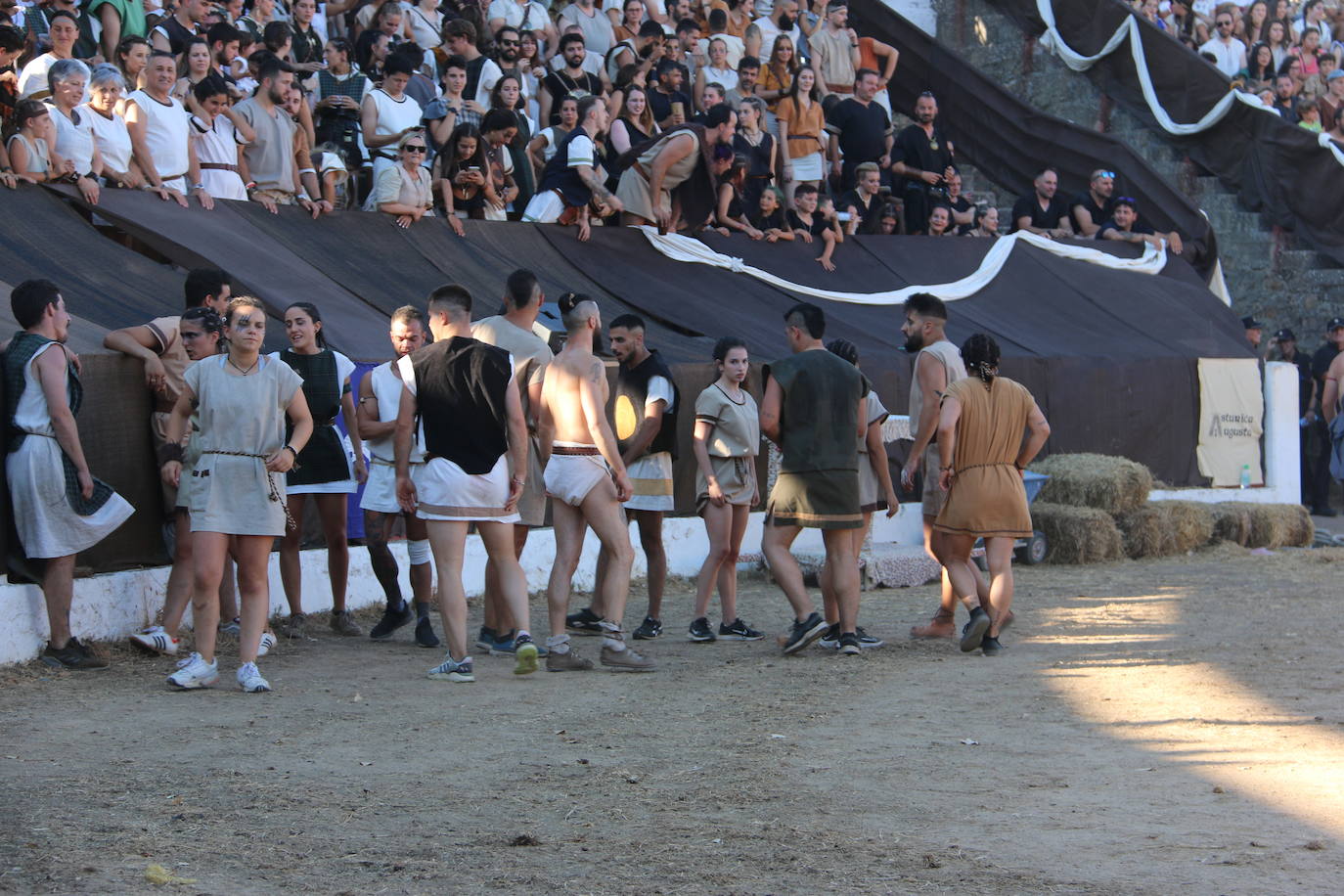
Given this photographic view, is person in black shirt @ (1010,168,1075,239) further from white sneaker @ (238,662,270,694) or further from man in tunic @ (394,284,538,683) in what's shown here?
white sneaker @ (238,662,270,694)

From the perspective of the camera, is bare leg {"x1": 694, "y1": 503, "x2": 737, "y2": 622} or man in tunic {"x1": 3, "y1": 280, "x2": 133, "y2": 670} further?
bare leg {"x1": 694, "y1": 503, "x2": 737, "y2": 622}

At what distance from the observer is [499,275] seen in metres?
12.9

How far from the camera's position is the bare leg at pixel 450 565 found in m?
7.64

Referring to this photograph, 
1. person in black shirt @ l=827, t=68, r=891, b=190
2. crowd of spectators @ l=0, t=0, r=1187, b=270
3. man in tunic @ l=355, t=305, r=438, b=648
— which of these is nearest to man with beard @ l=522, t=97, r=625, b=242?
crowd of spectators @ l=0, t=0, r=1187, b=270

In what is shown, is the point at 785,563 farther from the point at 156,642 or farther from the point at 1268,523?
the point at 1268,523

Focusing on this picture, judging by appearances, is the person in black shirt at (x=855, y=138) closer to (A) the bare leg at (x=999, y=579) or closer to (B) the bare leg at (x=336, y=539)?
(A) the bare leg at (x=999, y=579)

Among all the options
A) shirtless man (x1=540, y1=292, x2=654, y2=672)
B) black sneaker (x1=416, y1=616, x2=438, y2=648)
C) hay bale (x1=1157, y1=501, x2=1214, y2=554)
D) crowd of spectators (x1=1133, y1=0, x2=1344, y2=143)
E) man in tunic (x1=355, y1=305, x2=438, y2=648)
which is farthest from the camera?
crowd of spectators (x1=1133, y1=0, x2=1344, y2=143)

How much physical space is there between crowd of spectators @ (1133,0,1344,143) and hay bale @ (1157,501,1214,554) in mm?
8510

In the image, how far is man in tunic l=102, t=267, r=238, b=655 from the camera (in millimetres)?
8391

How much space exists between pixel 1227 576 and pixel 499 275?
619 cm

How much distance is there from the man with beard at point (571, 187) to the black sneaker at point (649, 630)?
5321 mm

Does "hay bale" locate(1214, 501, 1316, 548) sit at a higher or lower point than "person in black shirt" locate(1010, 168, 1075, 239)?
lower

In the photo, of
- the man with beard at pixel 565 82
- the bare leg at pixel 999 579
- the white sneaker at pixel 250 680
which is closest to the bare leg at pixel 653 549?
the bare leg at pixel 999 579

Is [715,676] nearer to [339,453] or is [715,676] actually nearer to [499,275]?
[339,453]
